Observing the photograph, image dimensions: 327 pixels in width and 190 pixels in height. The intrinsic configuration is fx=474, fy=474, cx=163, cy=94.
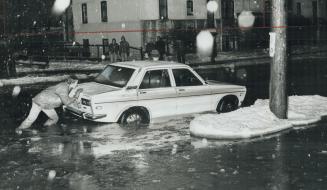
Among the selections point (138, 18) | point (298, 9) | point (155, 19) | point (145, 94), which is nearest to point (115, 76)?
point (145, 94)

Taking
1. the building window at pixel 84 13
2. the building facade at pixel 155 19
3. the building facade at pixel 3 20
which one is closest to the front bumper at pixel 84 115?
the building facade at pixel 3 20

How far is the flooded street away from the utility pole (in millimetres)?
895

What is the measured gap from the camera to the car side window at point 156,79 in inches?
422

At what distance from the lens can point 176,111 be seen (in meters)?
11.2

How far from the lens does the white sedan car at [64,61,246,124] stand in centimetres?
1023

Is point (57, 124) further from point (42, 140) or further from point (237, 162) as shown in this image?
point (237, 162)

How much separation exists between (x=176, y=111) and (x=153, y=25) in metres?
24.0

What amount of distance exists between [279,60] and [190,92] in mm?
2225

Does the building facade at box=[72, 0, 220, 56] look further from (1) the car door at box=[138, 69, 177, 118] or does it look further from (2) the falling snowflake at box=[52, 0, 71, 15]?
(1) the car door at box=[138, 69, 177, 118]

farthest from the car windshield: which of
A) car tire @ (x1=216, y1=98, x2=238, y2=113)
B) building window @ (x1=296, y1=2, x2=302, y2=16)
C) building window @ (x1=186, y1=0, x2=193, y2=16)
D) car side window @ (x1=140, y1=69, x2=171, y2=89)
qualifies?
building window @ (x1=296, y1=2, x2=302, y2=16)

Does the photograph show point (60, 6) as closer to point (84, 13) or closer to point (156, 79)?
point (84, 13)

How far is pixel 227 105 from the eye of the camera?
12.1 metres

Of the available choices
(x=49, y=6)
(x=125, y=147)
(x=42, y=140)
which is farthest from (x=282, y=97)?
(x=49, y=6)

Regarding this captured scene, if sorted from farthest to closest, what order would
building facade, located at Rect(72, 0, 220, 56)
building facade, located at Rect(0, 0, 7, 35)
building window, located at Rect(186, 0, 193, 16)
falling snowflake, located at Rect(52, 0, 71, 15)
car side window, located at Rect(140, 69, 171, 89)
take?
falling snowflake, located at Rect(52, 0, 71, 15), building window, located at Rect(186, 0, 193, 16), building facade, located at Rect(72, 0, 220, 56), building facade, located at Rect(0, 0, 7, 35), car side window, located at Rect(140, 69, 171, 89)
